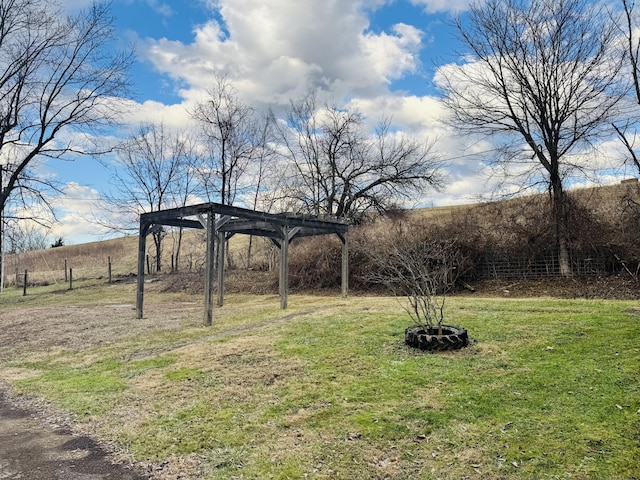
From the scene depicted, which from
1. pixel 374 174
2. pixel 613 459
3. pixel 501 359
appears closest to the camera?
pixel 613 459

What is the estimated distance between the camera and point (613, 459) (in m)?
2.89

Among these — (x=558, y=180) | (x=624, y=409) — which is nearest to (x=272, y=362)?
(x=624, y=409)

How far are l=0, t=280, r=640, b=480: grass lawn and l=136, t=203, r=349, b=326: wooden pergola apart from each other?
8.44 ft

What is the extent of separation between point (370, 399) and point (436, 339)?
1.88 meters

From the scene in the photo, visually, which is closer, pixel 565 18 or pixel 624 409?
pixel 624 409

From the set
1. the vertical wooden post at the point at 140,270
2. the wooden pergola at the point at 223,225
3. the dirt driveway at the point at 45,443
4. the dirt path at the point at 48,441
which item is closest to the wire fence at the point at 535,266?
the wooden pergola at the point at 223,225

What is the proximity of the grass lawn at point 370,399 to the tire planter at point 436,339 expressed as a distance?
171 millimetres

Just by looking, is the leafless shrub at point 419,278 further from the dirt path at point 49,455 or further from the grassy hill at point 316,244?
the dirt path at point 49,455

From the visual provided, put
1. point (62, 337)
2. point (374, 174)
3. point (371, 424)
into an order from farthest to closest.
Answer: point (374, 174)
point (62, 337)
point (371, 424)

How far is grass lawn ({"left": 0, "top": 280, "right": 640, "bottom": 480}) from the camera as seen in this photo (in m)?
3.12

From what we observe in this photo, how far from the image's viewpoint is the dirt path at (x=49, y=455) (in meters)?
3.19

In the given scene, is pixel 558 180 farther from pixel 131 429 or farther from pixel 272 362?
pixel 131 429

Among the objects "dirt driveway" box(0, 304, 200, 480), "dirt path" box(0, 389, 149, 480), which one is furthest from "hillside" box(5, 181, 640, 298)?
"dirt path" box(0, 389, 149, 480)

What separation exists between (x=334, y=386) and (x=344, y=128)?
19554mm
